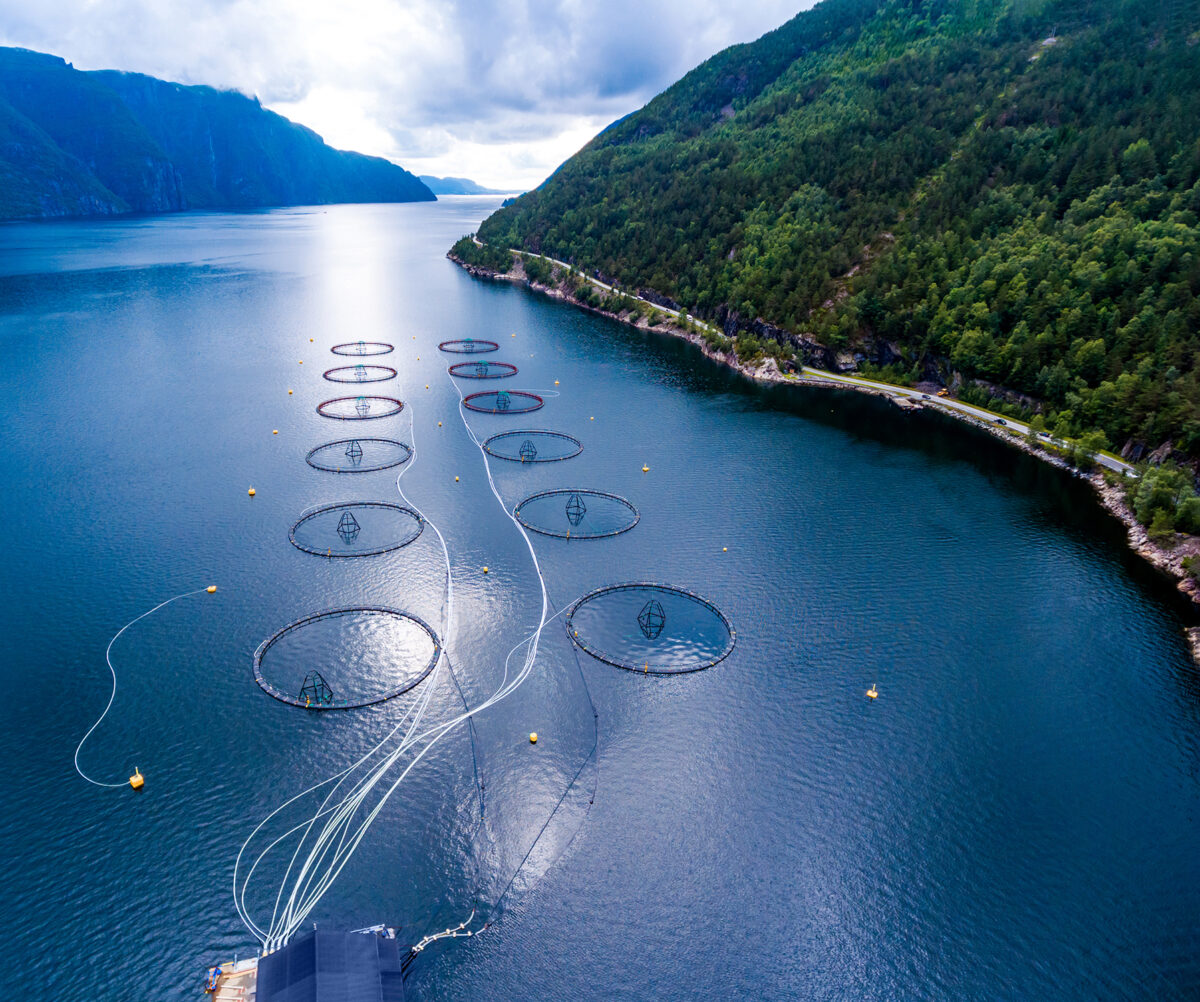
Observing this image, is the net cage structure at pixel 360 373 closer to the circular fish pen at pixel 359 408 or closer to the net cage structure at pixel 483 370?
the circular fish pen at pixel 359 408

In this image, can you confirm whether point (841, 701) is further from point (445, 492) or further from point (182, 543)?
point (182, 543)

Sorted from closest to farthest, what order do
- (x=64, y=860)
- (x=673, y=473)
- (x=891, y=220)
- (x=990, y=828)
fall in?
1. (x=64, y=860)
2. (x=990, y=828)
3. (x=673, y=473)
4. (x=891, y=220)

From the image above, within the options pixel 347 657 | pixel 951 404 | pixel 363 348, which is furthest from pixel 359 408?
pixel 951 404

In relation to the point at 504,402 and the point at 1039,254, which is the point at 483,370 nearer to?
the point at 504,402

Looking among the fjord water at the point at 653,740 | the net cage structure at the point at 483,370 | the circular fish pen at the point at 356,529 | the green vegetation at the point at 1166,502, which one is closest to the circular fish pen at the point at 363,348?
the net cage structure at the point at 483,370

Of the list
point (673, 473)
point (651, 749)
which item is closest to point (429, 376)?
point (673, 473)
